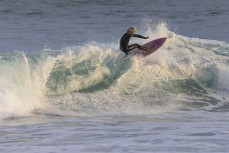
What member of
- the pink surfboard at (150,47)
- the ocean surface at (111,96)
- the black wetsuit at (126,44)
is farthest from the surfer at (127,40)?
the ocean surface at (111,96)

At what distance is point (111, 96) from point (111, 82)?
37.8 inches

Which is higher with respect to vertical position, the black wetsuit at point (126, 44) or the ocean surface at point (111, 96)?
the black wetsuit at point (126, 44)

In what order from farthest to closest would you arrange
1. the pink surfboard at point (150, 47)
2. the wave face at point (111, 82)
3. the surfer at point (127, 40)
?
the pink surfboard at point (150, 47) < the surfer at point (127, 40) < the wave face at point (111, 82)

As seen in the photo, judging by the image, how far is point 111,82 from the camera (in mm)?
15938

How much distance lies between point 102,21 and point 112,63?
1427 cm

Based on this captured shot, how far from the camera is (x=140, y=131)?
10664mm

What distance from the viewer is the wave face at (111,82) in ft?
45.3

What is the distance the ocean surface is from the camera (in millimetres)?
9828

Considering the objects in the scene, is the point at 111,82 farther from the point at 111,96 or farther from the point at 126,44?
the point at 126,44

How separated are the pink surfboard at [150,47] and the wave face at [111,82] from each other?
0.23m

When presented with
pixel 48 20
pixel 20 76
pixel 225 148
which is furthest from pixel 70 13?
pixel 225 148

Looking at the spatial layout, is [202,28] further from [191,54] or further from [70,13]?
[191,54]

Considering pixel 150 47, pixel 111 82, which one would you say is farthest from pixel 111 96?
pixel 150 47

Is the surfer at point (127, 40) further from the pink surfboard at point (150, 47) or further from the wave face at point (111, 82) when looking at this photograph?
the wave face at point (111, 82)
